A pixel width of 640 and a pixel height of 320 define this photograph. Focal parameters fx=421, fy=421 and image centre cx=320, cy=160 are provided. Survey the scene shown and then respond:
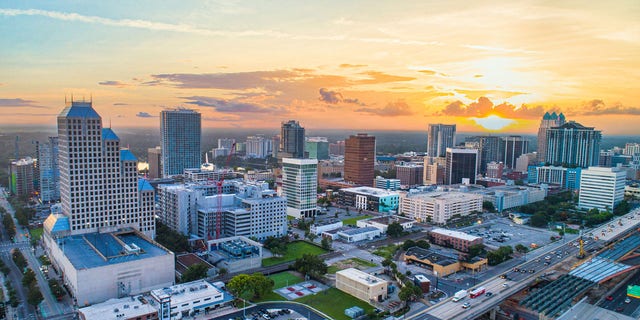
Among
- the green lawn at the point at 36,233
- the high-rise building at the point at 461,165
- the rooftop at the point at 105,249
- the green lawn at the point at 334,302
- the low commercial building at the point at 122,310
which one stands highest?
the high-rise building at the point at 461,165

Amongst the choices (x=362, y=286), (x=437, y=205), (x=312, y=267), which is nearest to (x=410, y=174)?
(x=437, y=205)

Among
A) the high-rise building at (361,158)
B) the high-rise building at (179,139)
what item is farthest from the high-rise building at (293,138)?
the high-rise building at (361,158)

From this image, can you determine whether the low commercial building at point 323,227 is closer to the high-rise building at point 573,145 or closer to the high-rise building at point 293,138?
the high-rise building at point 293,138

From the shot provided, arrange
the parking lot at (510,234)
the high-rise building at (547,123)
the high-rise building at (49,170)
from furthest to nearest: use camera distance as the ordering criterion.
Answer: the high-rise building at (547,123) < the high-rise building at (49,170) < the parking lot at (510,234)

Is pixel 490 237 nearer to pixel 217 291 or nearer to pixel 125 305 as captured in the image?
pixel 217 291

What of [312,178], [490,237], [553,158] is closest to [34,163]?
[312,178]

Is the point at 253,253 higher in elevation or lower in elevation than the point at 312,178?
lower

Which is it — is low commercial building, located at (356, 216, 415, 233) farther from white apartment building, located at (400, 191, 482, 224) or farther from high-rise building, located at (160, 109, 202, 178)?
high-rise building, located at (160, 109, 202, 178)
